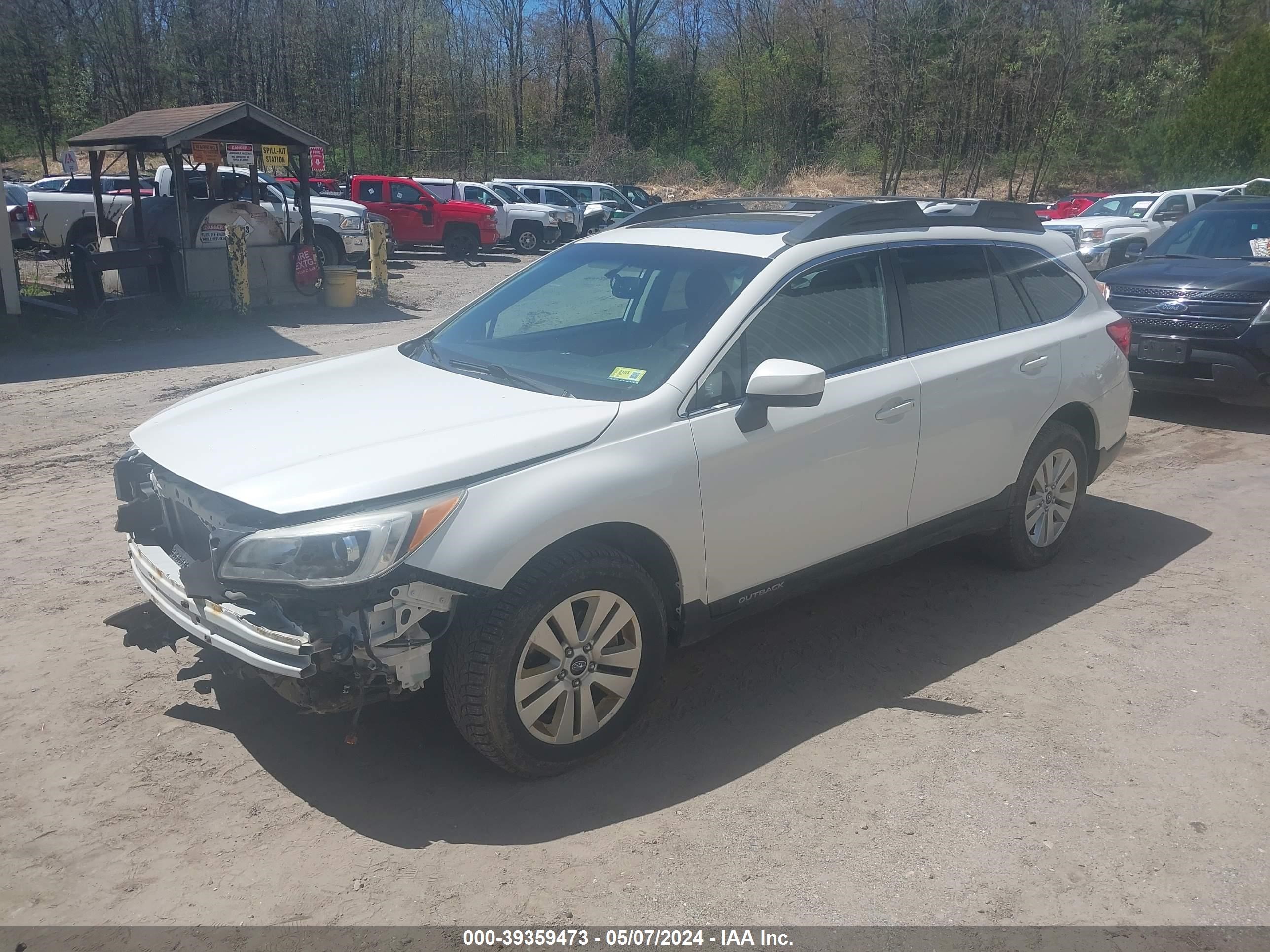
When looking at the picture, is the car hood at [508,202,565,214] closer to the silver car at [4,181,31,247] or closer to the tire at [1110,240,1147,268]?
the silver car at [4,181,31,247]

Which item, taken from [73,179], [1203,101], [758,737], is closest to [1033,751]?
[758,737]

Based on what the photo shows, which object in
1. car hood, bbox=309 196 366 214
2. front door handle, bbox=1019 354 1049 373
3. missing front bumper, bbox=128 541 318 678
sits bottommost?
missing front bumper, bbox=128 541 318 678

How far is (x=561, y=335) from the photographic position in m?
4.61

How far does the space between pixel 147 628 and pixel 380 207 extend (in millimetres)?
21730

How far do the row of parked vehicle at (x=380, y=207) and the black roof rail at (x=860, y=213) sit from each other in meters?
10.7

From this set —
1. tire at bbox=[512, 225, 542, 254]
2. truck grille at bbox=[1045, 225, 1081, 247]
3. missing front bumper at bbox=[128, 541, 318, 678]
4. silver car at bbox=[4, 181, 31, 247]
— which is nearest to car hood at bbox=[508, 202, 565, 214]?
tire at bbox=[512, 225, 542, 254]

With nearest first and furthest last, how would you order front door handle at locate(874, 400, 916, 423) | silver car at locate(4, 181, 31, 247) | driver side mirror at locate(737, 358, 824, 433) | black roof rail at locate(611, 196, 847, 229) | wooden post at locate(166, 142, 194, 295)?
driver side mirror at locate(737, 358, 824, 433)
front door handle at locate(874, 400, 916, 423)
black roof rail at locate(611, 196, 847, 229)
wooden post at locate(166, 142, 194, 295)
silver car at locate(4, 181, 31, 247)

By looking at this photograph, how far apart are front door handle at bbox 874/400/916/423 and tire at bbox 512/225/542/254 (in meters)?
22.9

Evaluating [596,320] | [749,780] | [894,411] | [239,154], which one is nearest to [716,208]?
[596,320]

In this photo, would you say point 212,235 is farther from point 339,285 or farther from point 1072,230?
point 1072,230

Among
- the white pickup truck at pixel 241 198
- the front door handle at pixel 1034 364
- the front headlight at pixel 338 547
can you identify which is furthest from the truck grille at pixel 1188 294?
the white pickup truck at pixel 241 198

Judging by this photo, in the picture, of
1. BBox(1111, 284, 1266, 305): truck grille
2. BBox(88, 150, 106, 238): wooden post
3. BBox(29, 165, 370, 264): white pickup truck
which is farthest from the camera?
BBox(29, 165, 370, 264): white pickup truck

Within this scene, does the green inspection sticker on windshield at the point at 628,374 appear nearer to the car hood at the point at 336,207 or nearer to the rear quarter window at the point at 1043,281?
the rear quarter window at the point at 1043,281

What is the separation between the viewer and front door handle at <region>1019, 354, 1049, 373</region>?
512 centimetres
